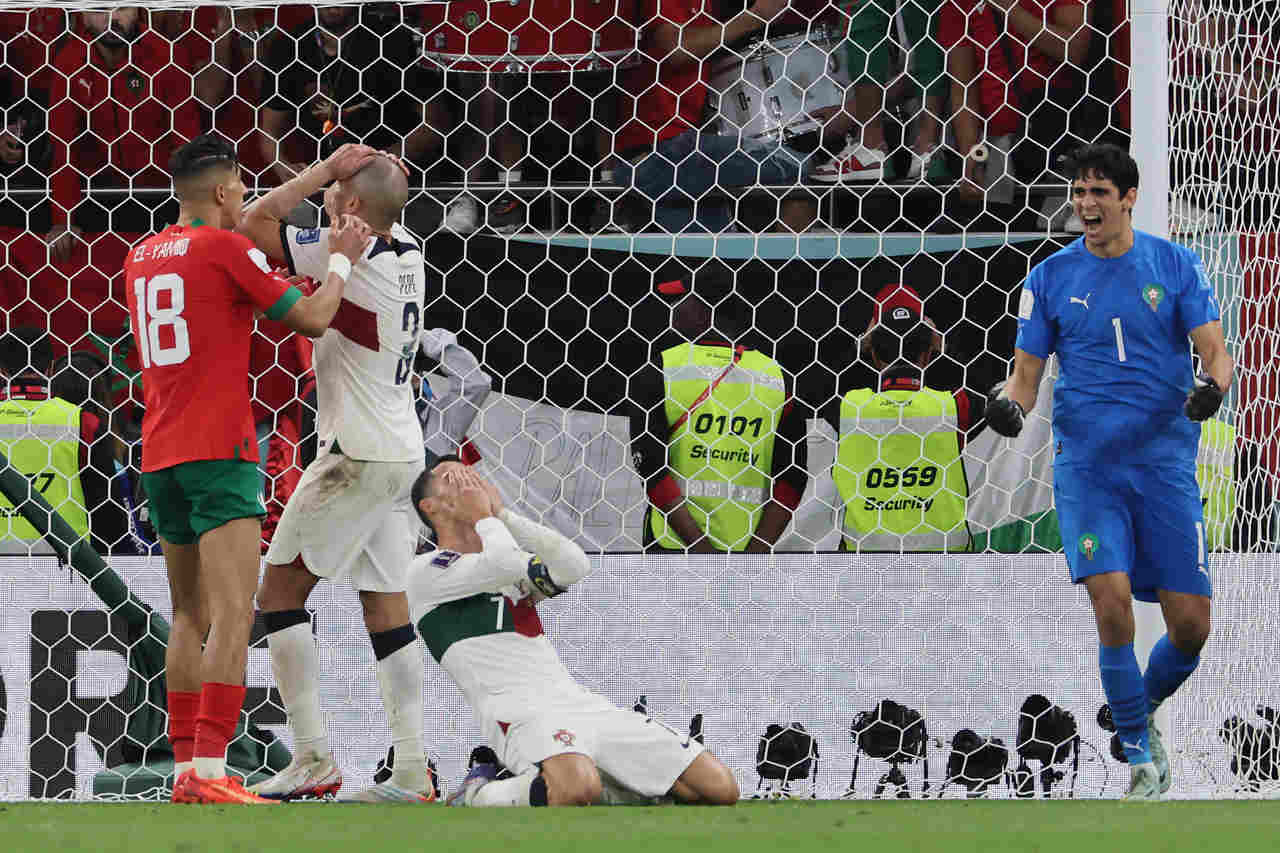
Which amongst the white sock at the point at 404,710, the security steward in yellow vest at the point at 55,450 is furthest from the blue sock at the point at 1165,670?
the security steward in yellow vest at the point at 55,450

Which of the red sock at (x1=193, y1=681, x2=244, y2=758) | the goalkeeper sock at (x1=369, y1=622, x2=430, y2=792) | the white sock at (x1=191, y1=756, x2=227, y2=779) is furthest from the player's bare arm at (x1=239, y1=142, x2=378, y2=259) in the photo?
the white sock at (x1=191, y1=756, x2=227, y2=779)

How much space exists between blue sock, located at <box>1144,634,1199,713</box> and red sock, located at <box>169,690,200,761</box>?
230cm

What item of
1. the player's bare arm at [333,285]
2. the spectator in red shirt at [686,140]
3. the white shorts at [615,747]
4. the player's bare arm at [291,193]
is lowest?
the white shorts at [615,747]

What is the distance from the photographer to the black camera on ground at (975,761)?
16.1 feet

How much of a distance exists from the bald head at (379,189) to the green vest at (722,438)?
1.35 m

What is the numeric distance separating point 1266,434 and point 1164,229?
859 mm

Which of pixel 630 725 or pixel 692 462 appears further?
pixel 692 462

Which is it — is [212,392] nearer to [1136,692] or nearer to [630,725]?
[630,725]

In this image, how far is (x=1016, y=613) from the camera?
16.4 ft

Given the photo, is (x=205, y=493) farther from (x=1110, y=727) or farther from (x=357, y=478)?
(x=1110, y=727)

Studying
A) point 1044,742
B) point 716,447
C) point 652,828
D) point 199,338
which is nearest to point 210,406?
point 199,338

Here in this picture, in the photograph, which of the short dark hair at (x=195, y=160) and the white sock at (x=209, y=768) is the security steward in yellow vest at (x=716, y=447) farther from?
the short dark hair at (x=195, y=160)

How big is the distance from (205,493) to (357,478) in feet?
1.58

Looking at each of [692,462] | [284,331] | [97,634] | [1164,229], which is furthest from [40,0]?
[1164,229]
